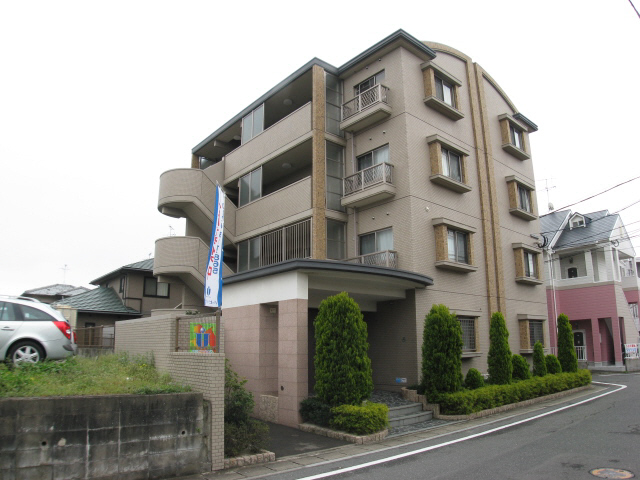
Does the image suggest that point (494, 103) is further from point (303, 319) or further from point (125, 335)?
point (125, 335)

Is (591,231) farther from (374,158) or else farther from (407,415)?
(407,415)

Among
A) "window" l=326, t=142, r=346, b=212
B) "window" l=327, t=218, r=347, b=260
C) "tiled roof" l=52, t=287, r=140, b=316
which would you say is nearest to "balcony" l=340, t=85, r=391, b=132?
"window" l=326, t=142, r=346, b=212

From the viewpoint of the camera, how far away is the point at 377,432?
1100cm

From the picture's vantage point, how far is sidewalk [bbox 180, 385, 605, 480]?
8266 millimetres

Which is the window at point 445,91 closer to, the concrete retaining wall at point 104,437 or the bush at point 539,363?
the bush at point 539,363

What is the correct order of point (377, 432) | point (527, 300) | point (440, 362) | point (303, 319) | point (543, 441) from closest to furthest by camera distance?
1. point (543, 441)
2. point (377, 432)
3. point (303, 319)
4. point (440, 362)
5. point (527, 300)

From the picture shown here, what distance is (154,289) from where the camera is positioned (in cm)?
2611


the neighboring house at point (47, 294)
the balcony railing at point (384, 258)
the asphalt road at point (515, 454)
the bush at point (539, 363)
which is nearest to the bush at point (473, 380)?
the asphalt road at point (515, 454)

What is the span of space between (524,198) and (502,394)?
11407mm

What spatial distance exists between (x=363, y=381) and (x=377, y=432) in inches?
47.8

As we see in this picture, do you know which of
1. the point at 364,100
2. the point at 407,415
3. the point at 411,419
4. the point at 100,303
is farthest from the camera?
the point at 100,303

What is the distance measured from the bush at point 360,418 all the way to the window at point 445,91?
12792mm

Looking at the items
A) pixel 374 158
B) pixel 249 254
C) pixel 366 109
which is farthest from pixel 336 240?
pixel 366 109

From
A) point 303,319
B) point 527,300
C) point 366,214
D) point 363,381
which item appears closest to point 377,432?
point 363,381
